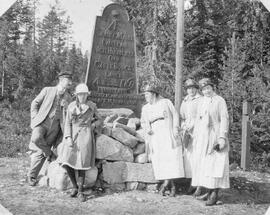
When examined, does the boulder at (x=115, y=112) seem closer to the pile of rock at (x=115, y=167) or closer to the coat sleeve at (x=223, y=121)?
the pile of rock at (x=115, y=167)

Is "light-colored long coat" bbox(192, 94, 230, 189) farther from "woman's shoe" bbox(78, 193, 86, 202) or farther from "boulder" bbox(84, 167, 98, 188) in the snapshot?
"woman's shoe" bbox(78, 193, 86, 202)

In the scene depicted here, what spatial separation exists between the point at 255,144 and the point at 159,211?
337 inches

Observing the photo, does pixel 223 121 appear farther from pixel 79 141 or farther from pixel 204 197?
pixel 79 141

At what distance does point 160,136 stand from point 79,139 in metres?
1.32

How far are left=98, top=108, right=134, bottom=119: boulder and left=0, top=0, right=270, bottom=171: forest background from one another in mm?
4452

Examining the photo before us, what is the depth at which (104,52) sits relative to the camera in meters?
7.39

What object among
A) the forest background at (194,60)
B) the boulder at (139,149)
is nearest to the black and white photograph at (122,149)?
the boulder at (139,149)

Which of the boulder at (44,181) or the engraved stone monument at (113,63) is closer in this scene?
the boulder at (44,181)

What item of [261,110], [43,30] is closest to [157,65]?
[261,110]

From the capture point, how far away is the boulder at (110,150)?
6090mm

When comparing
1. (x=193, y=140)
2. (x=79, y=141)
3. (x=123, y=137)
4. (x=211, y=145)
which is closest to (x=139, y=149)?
(x=123, y=137)

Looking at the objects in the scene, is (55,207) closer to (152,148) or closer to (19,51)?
(152,148)

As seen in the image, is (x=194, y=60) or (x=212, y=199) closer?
(x=212, y=199)

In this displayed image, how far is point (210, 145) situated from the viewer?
5.69 metres
